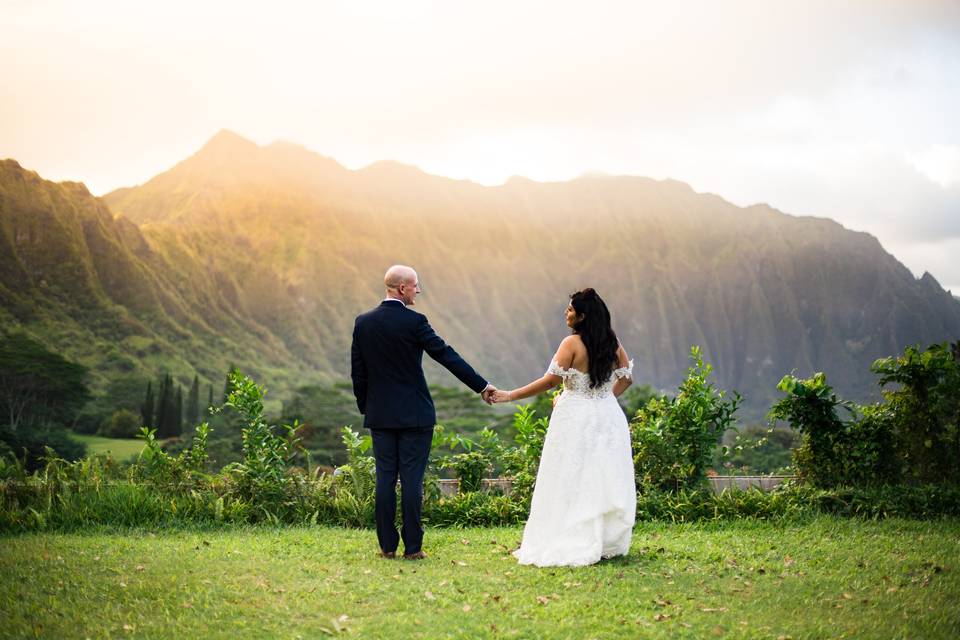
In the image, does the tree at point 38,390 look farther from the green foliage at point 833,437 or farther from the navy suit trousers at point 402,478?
the green foliage at point 833,437

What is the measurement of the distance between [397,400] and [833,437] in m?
5.27

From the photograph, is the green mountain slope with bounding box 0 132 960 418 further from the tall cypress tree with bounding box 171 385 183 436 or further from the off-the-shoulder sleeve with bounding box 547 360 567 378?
the off-the-shoulder sleeve with bounding box 547 360 567 378

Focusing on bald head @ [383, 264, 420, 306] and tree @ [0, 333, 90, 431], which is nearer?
bald head @ [383, 264, 420, 306]

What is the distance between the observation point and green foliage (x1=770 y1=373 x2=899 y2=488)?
8.54m

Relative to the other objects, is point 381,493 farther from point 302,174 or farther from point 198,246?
point 302,174

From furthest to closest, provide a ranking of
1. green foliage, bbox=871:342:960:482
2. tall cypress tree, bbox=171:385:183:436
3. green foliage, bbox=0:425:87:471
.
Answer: tall cypress tree, bbox=171:385:183:436 < green foliage, bbox=0:425:87:471 < green foliage, bbox=871:342:960:482

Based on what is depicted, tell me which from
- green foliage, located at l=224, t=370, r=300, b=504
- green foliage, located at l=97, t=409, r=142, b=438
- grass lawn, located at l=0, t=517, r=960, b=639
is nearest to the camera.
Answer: grass lawn, located at l=0, t=517, r=960, b=639

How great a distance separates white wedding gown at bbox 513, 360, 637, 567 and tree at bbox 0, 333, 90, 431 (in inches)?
3017

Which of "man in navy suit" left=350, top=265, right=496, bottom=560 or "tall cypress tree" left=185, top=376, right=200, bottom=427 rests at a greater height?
"man in navy suit" left=350, top=265, right=496, bottom=560

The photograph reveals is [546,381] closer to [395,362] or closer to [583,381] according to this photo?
[583,381]

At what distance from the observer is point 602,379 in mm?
6352

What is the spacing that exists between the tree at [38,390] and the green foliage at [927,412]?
77161 mm

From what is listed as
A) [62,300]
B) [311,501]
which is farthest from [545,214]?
[311,501]

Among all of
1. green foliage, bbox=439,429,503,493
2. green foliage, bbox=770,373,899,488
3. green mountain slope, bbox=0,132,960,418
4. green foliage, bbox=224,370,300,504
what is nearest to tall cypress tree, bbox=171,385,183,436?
green mountain slope, bbox=0,132,960,418
